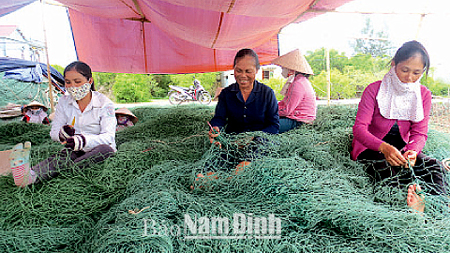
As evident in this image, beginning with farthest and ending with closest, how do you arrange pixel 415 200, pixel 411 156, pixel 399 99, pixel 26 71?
pixel 26 71 < pixel 399 99 < pixel 411 156 < pixel 415 200

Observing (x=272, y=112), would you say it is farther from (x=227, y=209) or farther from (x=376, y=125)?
(x=227, y=209)

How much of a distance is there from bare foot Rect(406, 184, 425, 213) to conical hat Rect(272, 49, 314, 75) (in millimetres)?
2221

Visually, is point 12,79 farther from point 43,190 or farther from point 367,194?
point 367,194

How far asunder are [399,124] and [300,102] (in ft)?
5.08

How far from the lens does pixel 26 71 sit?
25.0ft

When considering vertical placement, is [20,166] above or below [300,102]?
below

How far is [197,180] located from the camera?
1.60 m

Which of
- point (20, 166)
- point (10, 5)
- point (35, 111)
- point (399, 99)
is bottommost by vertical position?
point (20, 166)

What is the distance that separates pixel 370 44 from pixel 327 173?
48.1 feet

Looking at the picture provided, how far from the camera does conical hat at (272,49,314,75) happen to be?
3480mm

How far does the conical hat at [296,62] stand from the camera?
3.48 m

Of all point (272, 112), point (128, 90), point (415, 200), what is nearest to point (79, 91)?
point (272, 112)

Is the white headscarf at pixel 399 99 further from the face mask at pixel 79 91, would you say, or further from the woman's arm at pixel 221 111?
the face mask at pixel 79 91

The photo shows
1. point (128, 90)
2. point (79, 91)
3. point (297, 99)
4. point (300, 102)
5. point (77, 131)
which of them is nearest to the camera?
point (79, 91)
